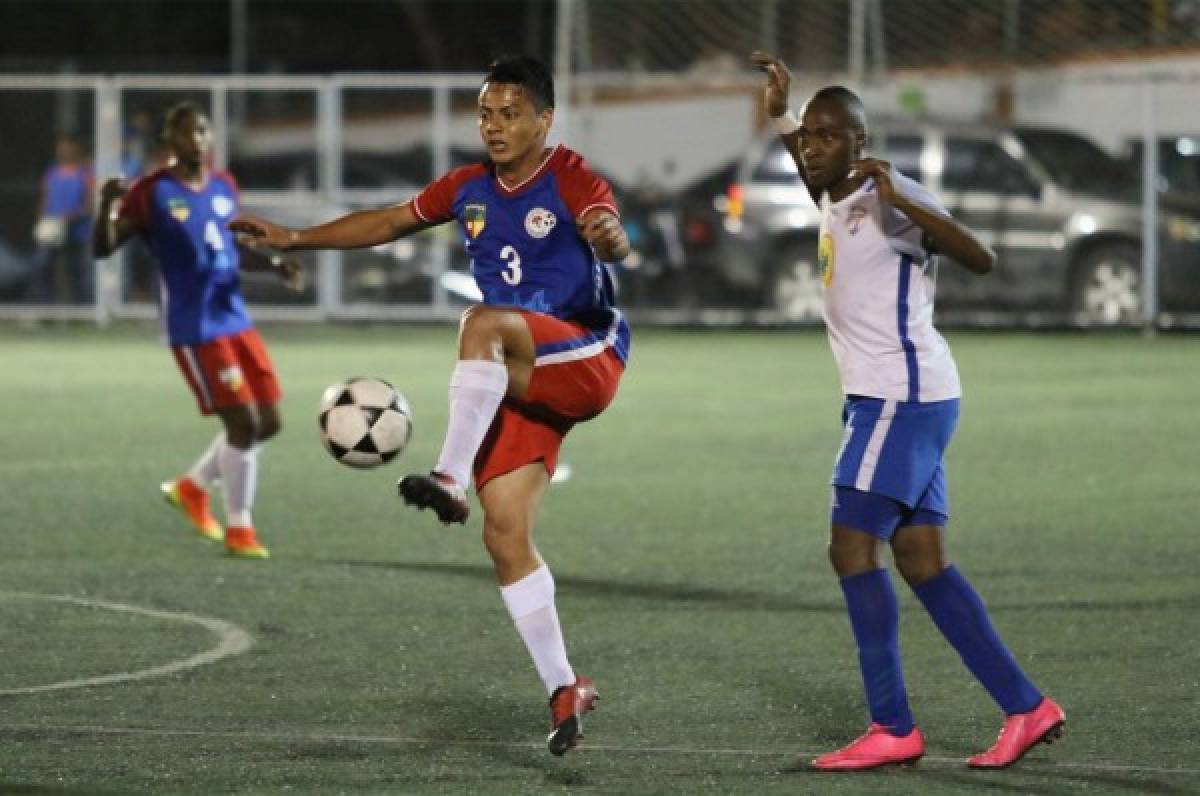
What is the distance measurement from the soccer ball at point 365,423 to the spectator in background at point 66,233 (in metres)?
19.9

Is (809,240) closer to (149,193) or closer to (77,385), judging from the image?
(77,385)

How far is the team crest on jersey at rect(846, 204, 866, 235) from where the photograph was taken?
651cm

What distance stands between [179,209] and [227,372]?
2.42 feet

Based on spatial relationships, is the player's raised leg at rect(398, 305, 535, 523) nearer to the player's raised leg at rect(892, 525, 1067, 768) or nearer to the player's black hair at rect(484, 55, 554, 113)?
→ the player's black hair at rect(484, 55, 554, 113)

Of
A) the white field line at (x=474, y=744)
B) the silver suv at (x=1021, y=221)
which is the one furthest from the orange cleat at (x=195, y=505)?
the silver suv at (x=1021, y=221)

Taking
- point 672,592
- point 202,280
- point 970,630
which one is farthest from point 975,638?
point 202,280

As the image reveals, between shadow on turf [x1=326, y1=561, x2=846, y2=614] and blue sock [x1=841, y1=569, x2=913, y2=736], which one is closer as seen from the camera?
blue sock [x1=841, y1=569, x2=913, y2=736]

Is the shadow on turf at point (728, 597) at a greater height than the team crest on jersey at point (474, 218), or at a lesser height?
lesser

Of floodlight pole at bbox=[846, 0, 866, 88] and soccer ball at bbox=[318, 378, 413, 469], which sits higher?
floodlight pole at bbox=[846, 0, 866, 88]

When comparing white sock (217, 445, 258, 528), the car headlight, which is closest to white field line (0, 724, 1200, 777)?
white sock (217, 445, 258, 528)

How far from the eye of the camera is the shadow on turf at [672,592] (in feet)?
30.6

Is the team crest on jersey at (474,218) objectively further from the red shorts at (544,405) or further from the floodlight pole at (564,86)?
the floodlight pole at (564,86)

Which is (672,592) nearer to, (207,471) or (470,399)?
(207,471)

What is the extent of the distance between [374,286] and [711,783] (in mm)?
20346
